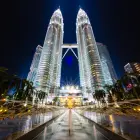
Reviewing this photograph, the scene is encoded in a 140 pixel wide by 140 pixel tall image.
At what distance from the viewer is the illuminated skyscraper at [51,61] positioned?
95.0 meters

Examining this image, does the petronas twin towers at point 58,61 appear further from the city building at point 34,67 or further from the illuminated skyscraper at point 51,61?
the city building at point 34,67

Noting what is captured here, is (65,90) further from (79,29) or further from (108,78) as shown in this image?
(79,29)

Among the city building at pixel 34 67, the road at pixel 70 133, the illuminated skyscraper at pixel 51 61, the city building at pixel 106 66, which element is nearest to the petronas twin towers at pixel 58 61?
the illuminated skyscraper at pixel 51 61

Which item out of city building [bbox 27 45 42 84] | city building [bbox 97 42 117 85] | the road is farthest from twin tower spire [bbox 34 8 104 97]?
the road

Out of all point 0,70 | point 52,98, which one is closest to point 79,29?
point 52,98

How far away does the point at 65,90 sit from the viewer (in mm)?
128125

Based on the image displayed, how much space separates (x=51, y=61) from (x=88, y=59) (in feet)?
123

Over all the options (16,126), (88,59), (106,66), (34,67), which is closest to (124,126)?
(16,126)

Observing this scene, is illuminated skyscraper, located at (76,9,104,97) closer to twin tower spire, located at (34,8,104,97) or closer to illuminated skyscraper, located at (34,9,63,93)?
twin tower spire, located at (34,8,104,97)

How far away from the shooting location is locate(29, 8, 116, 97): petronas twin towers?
96.3 meters

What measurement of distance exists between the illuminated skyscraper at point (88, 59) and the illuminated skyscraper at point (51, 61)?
27768 mm

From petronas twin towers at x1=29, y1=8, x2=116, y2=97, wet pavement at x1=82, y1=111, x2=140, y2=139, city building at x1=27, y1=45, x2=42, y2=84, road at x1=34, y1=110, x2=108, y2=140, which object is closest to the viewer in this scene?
wet pavement at x1=82, y1=111, x2=140, y2=139

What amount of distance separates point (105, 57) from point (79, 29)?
1944 inches

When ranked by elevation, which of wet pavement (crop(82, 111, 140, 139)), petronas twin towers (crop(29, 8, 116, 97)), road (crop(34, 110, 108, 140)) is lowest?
road (crop(34, 110, 108, 140))
